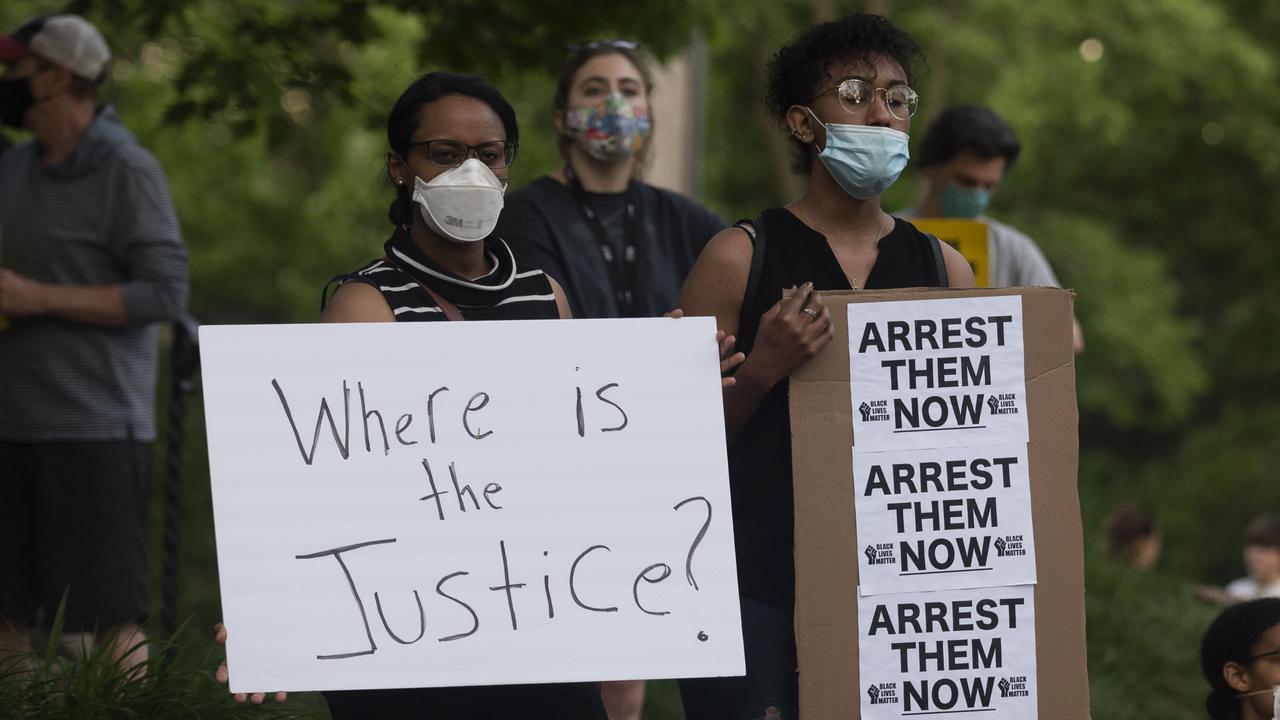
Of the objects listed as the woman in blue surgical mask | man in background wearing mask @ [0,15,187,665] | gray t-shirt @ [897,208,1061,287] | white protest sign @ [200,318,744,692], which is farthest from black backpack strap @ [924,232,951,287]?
man in background wearing mask @ [0,15,187,665]

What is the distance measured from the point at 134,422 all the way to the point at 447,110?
2.14 metres

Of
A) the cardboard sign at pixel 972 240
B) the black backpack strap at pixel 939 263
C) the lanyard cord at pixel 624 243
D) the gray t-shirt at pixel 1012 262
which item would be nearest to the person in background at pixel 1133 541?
the gray t-shirt at pixel 1012 262

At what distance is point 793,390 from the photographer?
314cm

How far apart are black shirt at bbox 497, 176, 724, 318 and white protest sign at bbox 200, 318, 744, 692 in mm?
1110

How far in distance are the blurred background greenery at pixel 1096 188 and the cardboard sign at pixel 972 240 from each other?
5.52m

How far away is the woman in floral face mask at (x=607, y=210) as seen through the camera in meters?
4.34

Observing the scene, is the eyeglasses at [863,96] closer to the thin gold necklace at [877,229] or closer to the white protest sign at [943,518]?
the thin gold necklace at [877,229]

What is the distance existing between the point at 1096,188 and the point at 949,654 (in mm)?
19148

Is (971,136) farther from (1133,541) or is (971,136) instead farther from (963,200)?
(1133,541)

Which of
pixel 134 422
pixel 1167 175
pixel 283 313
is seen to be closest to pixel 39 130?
pixel 134 422

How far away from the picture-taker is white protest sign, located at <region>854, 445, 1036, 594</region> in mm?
3133

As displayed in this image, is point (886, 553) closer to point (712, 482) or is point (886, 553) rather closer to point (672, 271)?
point (712, 482)

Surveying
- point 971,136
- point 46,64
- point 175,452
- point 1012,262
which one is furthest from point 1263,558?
point 46,64

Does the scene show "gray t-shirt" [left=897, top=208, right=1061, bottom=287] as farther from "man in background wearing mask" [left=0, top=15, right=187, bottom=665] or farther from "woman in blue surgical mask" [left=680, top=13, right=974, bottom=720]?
"man in background wearing mask" [left=0, top=15, right=187, bottom=665]
